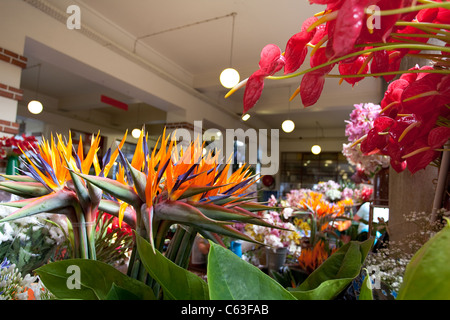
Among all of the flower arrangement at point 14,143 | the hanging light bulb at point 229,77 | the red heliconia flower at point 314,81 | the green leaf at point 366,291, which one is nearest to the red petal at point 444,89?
the red heliconia flower at point 314,81

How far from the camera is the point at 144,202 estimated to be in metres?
0.32

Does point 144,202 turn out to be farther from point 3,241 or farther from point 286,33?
point 286,33

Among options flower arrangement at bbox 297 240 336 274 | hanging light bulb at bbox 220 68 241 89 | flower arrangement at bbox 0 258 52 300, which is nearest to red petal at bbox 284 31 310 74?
flower arrangement at bbox 0 258 52 300

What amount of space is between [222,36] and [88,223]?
182 inches

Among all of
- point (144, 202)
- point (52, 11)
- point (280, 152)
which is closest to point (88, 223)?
point (144, 202)

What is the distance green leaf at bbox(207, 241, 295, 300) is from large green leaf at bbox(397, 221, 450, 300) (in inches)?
3.0

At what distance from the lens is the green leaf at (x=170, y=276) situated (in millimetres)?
228

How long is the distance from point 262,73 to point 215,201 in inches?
5.7

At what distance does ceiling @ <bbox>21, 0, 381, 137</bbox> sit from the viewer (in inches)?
152

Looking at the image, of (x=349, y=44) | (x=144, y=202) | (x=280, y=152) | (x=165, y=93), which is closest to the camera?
(x=349, y=44)

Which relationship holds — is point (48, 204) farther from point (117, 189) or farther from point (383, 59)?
point (383, 59)

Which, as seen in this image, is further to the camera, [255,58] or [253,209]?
[255,58]

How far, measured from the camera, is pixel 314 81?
28 centimetres
